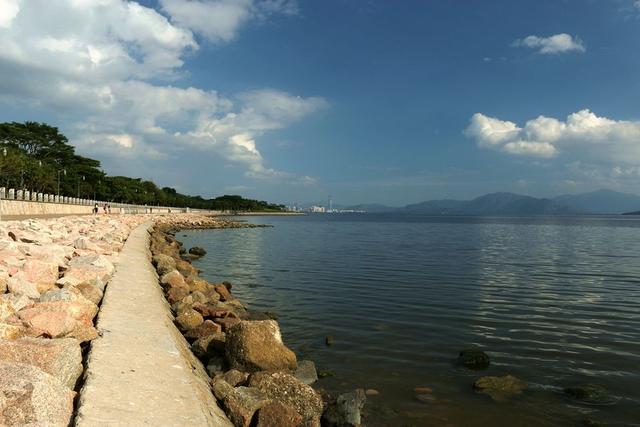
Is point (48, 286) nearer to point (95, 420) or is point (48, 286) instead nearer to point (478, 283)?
point (95, 420)

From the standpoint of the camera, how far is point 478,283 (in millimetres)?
18938

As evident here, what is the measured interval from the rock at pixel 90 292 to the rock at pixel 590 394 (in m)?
8.68

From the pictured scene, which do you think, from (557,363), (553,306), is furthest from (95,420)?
(553,306)

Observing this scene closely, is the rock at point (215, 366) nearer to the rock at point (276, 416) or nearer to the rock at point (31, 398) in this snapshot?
the rock at point (276, 416)

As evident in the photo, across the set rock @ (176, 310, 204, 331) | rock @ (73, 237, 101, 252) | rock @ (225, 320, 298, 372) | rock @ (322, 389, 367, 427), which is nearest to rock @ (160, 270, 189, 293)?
rock @ (176, 310, 204, 331)

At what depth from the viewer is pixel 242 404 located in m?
5.64

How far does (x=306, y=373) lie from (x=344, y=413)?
75.2 inches

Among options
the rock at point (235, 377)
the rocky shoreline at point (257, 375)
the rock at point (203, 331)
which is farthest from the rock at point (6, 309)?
the rock at point (203, 331)

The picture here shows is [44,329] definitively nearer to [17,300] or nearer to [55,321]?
[55,321]

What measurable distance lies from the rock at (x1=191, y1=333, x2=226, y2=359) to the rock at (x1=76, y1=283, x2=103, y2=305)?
85.4 inches

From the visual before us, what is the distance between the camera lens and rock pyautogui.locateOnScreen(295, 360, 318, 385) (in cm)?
798

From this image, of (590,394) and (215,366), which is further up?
(215,366)

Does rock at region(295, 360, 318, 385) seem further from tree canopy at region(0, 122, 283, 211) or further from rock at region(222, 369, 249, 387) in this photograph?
tree canopy at region(0, 122, 283, 211)

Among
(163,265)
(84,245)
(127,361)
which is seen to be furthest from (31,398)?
(84,245)
